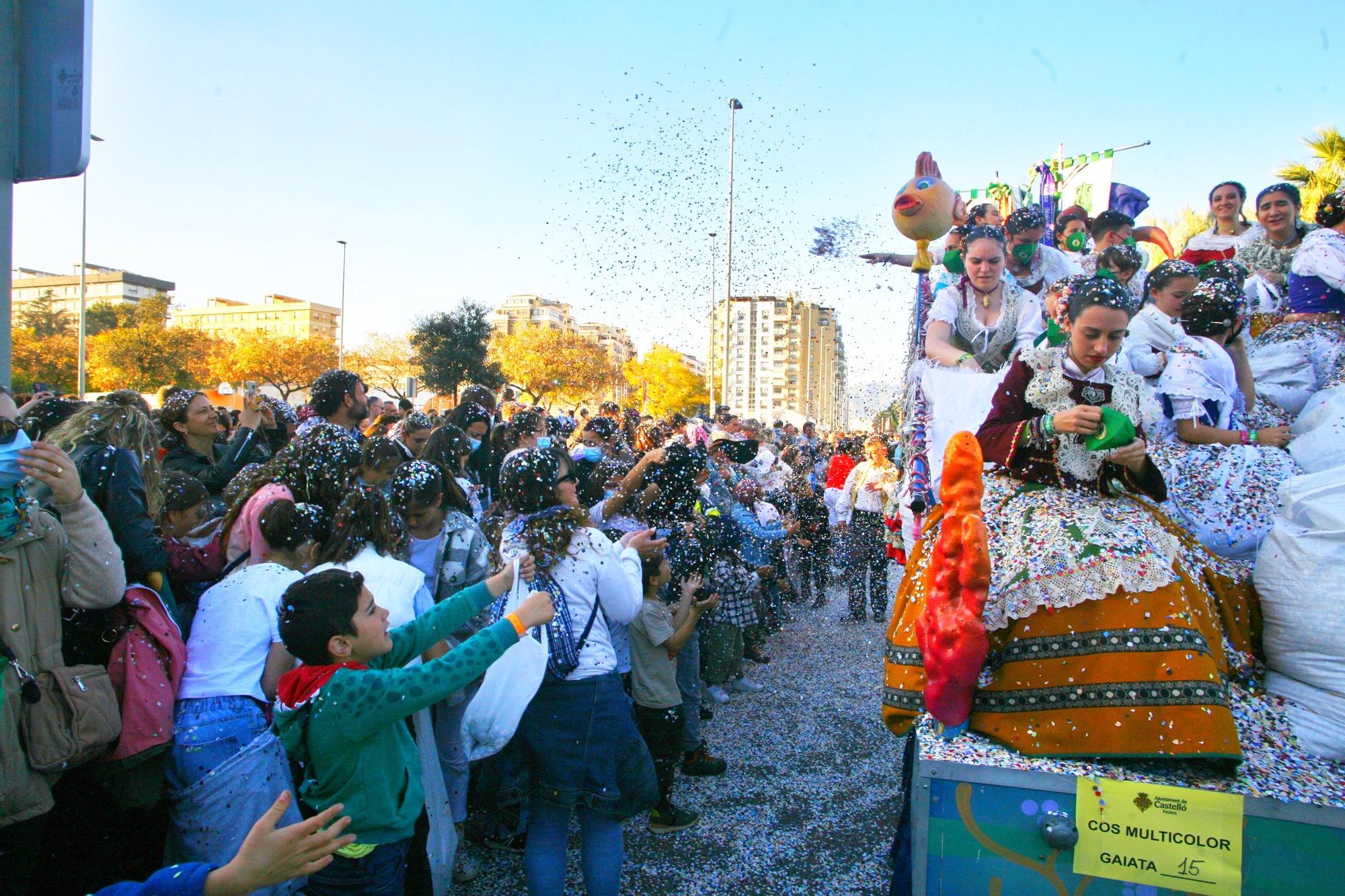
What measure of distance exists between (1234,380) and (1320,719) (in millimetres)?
1545

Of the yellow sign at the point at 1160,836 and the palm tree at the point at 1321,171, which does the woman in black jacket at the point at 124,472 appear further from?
the palm tree at the point at 1321,171

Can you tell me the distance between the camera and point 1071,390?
269 centimetres

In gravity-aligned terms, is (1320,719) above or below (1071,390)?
below

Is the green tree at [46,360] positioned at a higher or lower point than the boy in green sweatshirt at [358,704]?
higher

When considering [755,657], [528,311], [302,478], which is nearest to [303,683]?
[302,478]

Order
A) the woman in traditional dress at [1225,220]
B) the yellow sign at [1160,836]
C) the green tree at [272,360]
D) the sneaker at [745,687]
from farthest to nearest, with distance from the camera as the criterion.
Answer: the green tree at [272,360], the sneaker at [745,687], the woman in traditional dress at [1225,220], the yellow sign at [1160,836]

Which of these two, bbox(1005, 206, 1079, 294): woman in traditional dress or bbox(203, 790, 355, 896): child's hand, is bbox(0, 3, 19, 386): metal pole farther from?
bbox(1005, 206, 1079, 294): woman in traditional dress

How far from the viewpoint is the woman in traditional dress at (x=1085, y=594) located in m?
2.30

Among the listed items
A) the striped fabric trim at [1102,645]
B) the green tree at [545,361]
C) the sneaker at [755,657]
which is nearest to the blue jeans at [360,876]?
→ the striped fabric trim at [1102,645]

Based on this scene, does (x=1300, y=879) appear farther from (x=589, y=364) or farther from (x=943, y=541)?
(x=589, y=364)

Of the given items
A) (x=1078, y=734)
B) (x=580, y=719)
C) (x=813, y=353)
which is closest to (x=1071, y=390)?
(x=1078, y=734)

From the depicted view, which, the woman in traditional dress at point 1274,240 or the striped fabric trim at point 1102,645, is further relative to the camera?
the woman in traditional dress at point 1274,240

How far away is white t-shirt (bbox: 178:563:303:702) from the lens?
2857 millimetres

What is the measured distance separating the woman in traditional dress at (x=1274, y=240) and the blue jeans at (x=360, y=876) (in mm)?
5413
